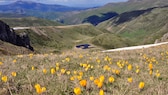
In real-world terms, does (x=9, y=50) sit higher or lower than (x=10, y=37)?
higher

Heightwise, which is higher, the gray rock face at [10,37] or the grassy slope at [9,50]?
the grassy slope at [9,50]

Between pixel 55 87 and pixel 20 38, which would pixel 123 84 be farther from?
pixel 20 38

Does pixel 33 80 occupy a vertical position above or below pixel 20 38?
above

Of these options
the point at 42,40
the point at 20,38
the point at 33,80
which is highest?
the point at 33,80

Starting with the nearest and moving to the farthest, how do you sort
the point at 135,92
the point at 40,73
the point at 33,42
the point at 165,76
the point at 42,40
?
the point at 135,92
the point at 40,73
the point at 165,76
the point at 33,42
the point at 42,40

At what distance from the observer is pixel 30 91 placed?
590 cm

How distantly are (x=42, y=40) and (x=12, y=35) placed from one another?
75.9m

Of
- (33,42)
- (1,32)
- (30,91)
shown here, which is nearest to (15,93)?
(30,91)

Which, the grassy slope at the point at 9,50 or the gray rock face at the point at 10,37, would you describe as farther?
the gray rock face at the point at 10,37

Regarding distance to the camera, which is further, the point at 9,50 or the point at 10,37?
the point at 10,37

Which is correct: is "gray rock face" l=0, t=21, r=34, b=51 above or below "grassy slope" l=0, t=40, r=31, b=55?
below

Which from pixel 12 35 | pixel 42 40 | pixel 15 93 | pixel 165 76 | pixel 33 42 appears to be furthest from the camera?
pixel 42 40

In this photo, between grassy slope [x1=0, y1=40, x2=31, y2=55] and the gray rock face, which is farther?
→ the gray rock face

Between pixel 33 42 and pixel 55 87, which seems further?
pixel 33 42
